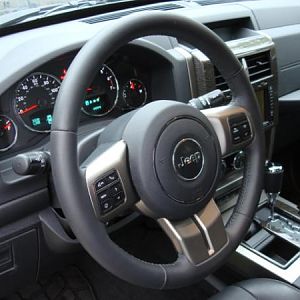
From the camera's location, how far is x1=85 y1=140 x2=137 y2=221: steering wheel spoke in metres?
0.93

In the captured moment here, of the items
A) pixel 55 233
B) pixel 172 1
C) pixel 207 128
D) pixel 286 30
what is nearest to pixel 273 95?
pixel 286 30

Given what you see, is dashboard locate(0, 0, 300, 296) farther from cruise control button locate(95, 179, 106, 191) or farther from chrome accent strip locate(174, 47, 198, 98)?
cruise control button locate(95, 179, 106, 191)

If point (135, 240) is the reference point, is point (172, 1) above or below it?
above

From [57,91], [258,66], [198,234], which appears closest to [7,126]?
[57,91]

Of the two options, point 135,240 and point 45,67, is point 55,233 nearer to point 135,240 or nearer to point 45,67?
point 45,67

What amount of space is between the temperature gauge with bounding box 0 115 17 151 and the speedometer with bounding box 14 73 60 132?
0.03 meters

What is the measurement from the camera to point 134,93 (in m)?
1.45

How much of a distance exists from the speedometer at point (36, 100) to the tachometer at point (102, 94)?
114 millimetres

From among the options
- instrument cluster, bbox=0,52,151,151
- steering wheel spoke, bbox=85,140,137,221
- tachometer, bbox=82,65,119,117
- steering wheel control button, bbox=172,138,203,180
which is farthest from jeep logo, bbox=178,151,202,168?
tachometer, bbox=82,65,119,117

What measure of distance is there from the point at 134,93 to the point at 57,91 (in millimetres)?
257

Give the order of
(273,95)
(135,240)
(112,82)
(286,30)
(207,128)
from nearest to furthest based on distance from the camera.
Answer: (207,128)
(112,82)
(273,95)
(135,240)
(286,30)

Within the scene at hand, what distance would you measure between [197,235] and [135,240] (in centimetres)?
87

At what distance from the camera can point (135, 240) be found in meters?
1.88

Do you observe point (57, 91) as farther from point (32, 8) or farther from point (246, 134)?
point (246, 134)
